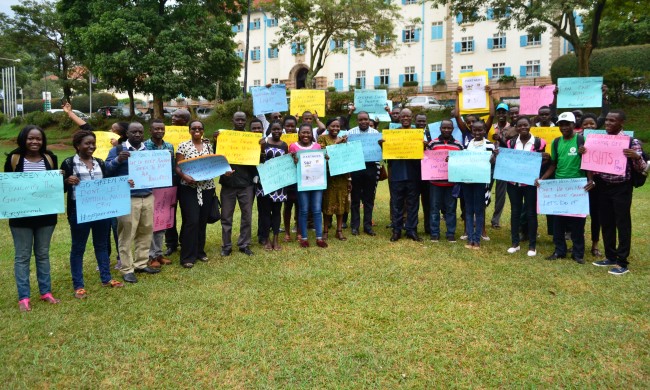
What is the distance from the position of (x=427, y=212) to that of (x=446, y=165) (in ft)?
3.91

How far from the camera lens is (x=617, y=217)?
6.00 metres

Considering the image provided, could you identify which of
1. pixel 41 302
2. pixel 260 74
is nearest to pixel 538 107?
pixel 41 302

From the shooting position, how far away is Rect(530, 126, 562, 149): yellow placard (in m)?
7.12

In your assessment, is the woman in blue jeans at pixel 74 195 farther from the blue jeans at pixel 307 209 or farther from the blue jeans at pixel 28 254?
the blue jeans at pixel 307 209

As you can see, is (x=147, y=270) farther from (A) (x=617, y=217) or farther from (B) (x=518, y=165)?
(A) (x=617, y=217)

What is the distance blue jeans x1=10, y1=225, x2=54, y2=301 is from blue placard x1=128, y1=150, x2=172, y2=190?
1079mm

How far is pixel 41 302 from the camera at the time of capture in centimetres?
522

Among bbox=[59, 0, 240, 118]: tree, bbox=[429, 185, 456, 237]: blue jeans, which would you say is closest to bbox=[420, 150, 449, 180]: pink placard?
bbox=[429, 185, 456, 237]: blue jeans

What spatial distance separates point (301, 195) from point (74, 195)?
3153 mm

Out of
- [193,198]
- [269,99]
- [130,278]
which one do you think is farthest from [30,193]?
[269,99]

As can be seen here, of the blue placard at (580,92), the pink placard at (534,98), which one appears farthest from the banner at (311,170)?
the blue placard at (580,92)

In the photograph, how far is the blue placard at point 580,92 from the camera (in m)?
7.10

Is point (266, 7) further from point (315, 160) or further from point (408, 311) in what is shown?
point (408, 311)

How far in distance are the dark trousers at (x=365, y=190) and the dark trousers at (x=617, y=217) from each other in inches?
128
